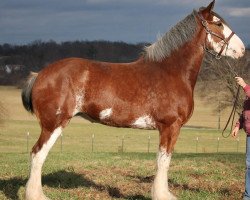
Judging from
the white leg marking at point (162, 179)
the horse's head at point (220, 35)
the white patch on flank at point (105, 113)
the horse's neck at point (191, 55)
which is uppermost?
the horse's head at point (220, 35)

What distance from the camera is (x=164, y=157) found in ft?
24.0

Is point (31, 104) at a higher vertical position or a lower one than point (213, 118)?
higher

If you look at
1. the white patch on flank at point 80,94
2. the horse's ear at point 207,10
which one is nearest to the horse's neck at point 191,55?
the horse's ear at point 207,10

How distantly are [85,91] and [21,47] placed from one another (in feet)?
316

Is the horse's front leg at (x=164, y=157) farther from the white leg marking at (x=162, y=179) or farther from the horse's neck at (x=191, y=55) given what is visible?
the horse's neck at (x=191, y=55)

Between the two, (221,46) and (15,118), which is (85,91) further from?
(15,118)

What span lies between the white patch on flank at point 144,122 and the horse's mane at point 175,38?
1.04m

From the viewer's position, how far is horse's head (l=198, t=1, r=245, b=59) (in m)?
7.48

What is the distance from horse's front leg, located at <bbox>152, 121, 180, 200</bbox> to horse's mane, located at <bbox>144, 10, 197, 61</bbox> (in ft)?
3.95

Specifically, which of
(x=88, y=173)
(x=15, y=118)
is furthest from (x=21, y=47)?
(x=88, y=173)

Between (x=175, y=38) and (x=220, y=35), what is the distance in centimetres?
75

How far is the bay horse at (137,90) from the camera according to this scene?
7.10 metres

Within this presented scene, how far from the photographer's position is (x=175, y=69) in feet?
24.6

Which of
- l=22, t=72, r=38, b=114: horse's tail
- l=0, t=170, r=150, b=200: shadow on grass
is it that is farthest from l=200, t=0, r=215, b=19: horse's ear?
l=0, t=170, r=150, b=200: shadow on grass
